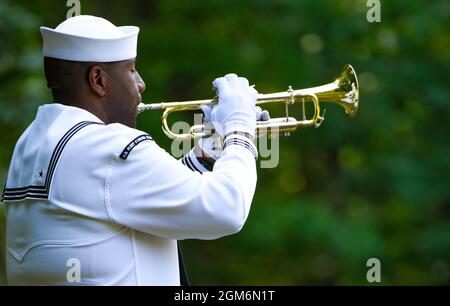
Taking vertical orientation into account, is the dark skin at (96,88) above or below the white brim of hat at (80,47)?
below

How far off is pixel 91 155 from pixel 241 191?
1.78 ft

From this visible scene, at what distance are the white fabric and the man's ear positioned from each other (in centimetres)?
16

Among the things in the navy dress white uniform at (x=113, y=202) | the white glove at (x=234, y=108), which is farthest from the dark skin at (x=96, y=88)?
the white glove at (x=234, y=108)

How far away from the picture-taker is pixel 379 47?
1288 cm

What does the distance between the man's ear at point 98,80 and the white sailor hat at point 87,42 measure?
37mm

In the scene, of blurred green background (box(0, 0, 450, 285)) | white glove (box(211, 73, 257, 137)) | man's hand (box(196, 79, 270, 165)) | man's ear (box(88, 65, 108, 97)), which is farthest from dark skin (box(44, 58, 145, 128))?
blurred green background (box(0, 0, 450, 285))

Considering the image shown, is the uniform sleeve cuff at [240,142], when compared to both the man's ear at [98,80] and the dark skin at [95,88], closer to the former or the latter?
the dark skin at [95,88]

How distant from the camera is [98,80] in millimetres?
4047

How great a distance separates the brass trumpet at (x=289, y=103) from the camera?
472 centimetres

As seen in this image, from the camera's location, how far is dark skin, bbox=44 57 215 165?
4023 mm

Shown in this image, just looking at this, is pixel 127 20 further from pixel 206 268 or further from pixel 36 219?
pixel 36 219

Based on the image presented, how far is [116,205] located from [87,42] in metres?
0.65

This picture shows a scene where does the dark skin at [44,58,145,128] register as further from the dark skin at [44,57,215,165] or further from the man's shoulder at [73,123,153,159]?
the man's shoulder at [73,123,153,159]
